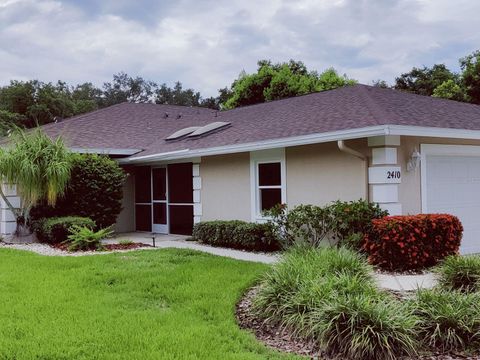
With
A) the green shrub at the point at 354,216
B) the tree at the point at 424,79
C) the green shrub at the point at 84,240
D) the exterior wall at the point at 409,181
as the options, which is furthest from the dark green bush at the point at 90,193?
the tree at the point at 424,79

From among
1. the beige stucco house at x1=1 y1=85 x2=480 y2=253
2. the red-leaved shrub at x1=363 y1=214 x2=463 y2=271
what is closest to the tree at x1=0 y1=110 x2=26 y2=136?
the beige stucco house at x1=1 y1=85 x2=480 y2=253

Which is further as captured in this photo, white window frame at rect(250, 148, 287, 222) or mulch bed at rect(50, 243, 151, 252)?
white window frame at rect(250, 148, 287, 222)

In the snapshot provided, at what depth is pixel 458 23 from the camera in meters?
22.3

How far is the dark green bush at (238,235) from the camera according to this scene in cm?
1123

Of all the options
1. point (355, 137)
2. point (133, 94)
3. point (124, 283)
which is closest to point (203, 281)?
point (124, 283)

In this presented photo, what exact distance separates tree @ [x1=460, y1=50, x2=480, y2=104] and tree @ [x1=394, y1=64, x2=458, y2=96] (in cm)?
376

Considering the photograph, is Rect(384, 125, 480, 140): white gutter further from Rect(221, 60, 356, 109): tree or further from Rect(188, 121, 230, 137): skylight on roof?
Rect(221, 60, 356, 109): tree

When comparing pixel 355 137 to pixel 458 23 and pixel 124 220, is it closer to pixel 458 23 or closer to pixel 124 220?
pixel 124 220

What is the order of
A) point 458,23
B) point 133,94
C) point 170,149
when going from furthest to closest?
point 133,94 < point 458,23 < point 170,149

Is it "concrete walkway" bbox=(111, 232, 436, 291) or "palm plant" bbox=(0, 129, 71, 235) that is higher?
"palm plant" bbox=(0, 129, 71, 235)

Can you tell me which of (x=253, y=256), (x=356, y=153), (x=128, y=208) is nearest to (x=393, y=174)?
(x=356, y=153)

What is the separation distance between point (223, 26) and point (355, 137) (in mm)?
11408

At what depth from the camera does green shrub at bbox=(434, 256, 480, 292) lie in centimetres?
666

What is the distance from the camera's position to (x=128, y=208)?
16.7 meters
